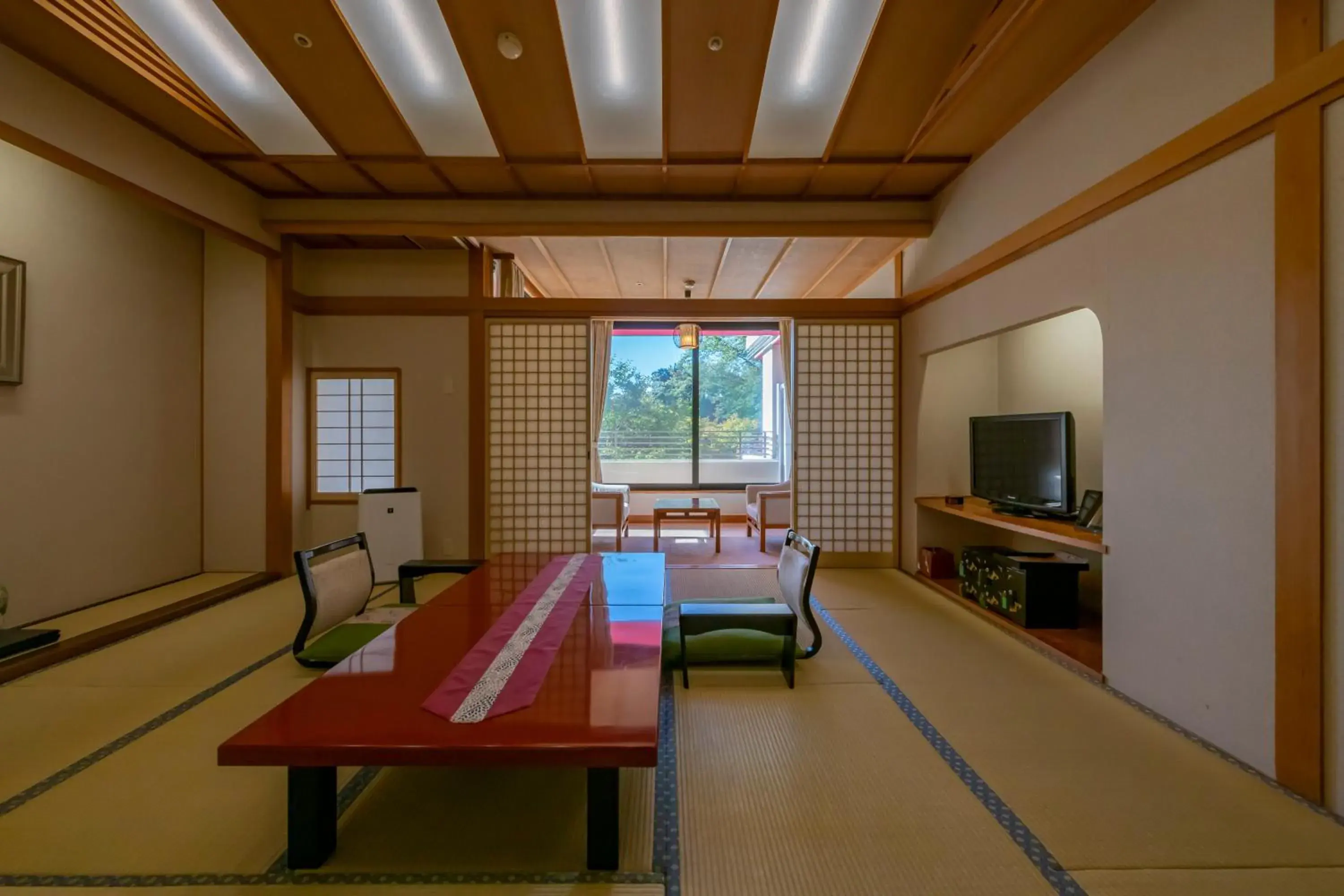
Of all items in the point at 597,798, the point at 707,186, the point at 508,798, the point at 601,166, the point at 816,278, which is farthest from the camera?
the point at 816,278

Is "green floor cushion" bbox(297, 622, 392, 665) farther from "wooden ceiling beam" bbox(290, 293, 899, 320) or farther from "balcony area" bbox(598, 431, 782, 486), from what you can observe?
"balcony area" bbox(598, 431, 782, 486)

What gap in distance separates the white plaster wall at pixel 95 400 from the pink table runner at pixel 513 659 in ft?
10.4

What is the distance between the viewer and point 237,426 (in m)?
4.43

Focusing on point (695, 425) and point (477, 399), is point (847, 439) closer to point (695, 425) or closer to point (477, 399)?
point (477, 399)

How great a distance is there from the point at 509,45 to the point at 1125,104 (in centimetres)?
282

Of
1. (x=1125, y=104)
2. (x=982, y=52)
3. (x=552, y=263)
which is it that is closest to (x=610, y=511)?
(x=552, y=263)

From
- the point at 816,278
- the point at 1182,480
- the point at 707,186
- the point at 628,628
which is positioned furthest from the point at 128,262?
the point at 1182,480

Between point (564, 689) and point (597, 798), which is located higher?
point (564, 689)

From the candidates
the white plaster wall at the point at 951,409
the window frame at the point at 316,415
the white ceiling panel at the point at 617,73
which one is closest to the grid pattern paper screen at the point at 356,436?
the window frame at the point at 316,415

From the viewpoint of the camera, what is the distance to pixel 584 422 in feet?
16.4

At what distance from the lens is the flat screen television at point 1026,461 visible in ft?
10.2

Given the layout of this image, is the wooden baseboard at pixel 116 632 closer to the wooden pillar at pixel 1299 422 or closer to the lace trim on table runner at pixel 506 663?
the lace trim on table runner at pixel 506 663

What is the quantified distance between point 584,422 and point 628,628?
313 centimetres

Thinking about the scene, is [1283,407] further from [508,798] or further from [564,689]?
[508,798]
